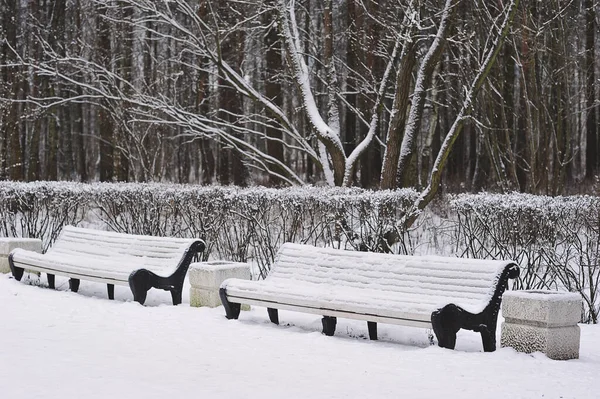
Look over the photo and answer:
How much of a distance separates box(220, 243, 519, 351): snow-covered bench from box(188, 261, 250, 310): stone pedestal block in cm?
50

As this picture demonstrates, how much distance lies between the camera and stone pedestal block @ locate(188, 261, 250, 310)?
356 inches

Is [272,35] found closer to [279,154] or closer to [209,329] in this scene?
[279,154]

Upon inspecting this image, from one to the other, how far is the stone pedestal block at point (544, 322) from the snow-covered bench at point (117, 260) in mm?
4013

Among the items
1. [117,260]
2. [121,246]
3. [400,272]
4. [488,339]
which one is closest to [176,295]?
[117,260]

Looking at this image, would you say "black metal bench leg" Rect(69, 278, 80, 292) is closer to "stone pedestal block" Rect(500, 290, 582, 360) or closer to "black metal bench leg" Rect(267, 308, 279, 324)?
"black metal bench leg" Rect(267, 308, 279, 324)

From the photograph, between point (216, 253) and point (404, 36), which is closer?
point (216, 253)

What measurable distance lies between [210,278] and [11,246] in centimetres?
426

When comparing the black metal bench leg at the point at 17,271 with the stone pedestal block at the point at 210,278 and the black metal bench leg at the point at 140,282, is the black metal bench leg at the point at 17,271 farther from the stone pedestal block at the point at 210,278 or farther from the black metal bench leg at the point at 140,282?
the stone pedestal block at the point at 210,278

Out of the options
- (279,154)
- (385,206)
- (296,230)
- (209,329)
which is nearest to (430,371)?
(209,329)

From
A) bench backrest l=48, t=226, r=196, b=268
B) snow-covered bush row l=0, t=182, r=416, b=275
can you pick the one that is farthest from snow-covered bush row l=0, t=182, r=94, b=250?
bench backrest l=48, t=226, r=196, b=268

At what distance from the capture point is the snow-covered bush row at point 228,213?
1039 centimetres

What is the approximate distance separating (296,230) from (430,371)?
189 inches

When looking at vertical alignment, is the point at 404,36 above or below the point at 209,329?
above

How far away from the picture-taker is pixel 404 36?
12.9 meters
